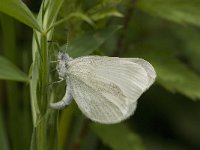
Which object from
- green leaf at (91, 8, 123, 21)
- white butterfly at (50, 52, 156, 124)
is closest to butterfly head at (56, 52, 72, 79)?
white butterfly at (50, 52, 156, 124)

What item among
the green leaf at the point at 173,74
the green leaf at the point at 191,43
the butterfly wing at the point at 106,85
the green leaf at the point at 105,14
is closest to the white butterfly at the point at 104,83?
the butterfly wing at the point at 106,85

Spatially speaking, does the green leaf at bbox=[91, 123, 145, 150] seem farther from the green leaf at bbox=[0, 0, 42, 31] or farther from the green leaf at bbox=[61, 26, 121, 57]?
the green leaf at bbox=[0, 0, 42, 31]

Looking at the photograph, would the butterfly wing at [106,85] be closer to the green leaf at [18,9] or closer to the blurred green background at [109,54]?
the blurred green background at [109,54]

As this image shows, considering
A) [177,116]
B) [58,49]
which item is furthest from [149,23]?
[58,49]

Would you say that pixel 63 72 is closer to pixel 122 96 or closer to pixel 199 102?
pixel 122 96

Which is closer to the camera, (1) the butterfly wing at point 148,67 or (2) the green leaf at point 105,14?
(1) the butterfly wing at point 148,67

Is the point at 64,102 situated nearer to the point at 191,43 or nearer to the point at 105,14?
the point at 105,14
